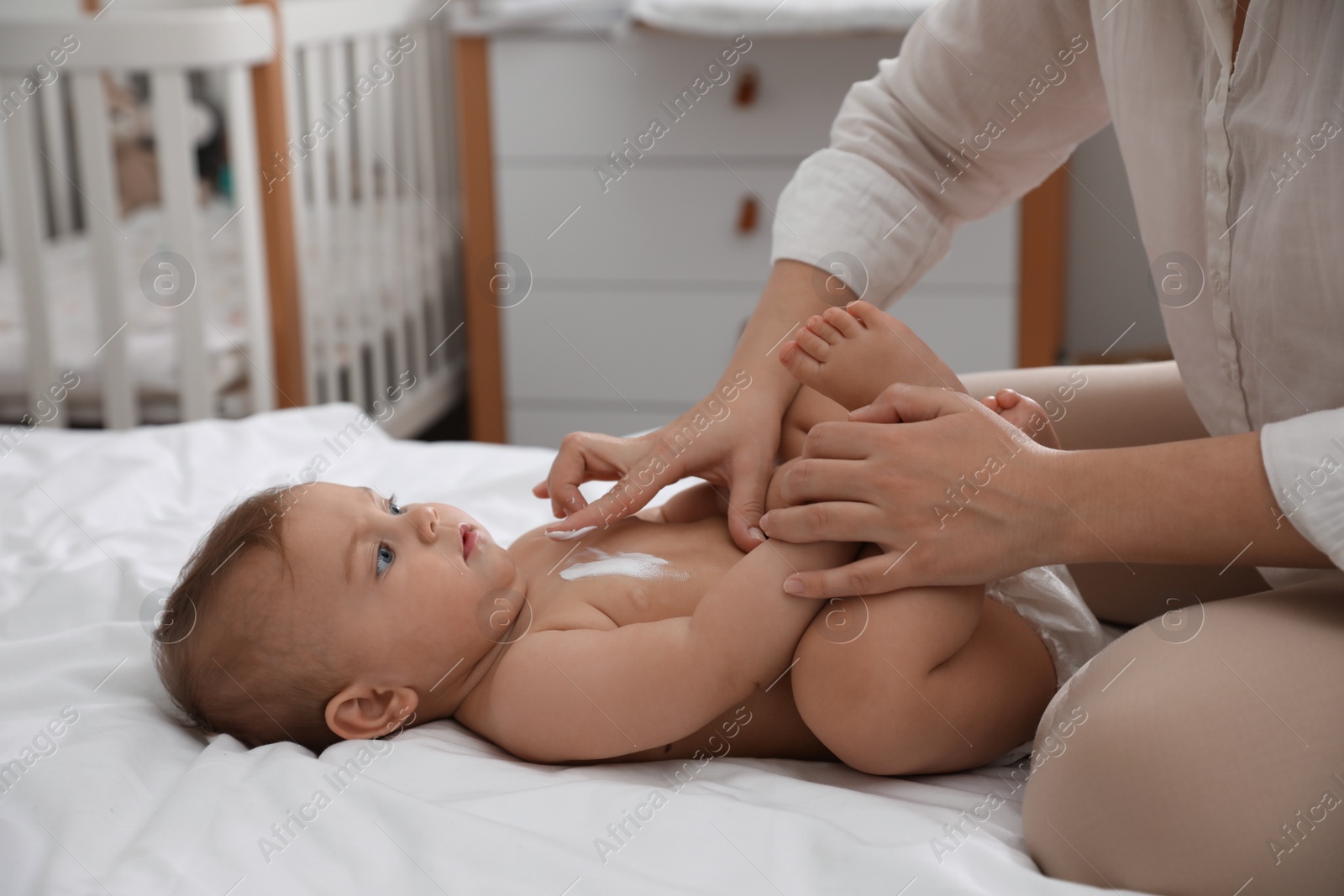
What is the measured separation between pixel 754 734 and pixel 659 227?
171cm

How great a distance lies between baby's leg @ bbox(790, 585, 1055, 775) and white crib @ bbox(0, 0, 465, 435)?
1.43 metres

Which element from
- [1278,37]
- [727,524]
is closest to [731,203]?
[727,524]

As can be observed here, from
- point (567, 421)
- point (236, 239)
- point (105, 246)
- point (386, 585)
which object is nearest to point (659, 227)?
point (567, 421)

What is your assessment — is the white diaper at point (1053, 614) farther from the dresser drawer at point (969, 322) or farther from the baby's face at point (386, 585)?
the dresser drawer at point (969, 322)

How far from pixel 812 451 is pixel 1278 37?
39 cm

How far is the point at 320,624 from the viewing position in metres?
0.86

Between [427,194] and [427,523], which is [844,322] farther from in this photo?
[427,194]

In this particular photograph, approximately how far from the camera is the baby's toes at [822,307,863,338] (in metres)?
0.87

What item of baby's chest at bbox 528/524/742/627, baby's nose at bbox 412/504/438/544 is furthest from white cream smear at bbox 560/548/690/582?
baby's nose at bbox 412/504/438/544

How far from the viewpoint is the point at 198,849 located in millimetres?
687

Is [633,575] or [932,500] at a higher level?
[932,500]

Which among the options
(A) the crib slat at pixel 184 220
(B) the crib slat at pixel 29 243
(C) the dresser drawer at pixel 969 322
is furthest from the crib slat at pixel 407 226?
(C) the dresser drawer at pixel 969 322

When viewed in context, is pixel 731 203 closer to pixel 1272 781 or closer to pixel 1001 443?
pixel 1001 443

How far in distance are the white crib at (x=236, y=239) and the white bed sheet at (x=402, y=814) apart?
100cm
